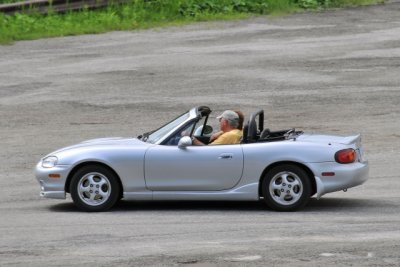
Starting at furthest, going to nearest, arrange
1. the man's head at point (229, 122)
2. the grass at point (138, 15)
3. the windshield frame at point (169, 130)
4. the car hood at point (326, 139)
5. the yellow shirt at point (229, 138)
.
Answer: the grass at point (138, 15)
the man's head at point (229, 122)
the windshield frame at point (169, 130)
the yellow shirt at point (229, 138)
the car hood at point (326, 139)

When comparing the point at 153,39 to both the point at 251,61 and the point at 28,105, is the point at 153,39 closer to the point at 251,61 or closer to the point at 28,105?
the point at 251,61

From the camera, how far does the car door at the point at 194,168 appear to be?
14.0m

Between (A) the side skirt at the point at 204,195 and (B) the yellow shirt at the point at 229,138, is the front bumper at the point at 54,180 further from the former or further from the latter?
(B) the yellow shirt at the point at 229,138

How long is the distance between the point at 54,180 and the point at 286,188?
9.09 ft

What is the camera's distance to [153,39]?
28250 mm

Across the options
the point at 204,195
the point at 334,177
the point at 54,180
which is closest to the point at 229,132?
the point at 204,195

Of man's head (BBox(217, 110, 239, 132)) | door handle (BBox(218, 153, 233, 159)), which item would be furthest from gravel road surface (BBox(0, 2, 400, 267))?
man's head (BBox(217, 110, 239, 132))

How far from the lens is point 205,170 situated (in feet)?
45.9

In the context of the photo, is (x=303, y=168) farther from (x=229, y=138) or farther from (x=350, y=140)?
(x=229, y=138)

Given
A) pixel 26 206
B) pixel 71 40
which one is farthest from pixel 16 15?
pixel 26 206

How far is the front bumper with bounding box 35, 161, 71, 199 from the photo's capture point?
14.2m

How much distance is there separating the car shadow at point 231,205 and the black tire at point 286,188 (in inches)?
6.9

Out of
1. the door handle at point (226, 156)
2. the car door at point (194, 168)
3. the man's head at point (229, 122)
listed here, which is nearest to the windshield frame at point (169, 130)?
the car door at point (194, 168)

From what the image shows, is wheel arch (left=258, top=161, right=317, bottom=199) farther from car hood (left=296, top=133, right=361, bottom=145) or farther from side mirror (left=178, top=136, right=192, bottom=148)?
side mirror (left=178, top=136, right=192, bottom=148)
